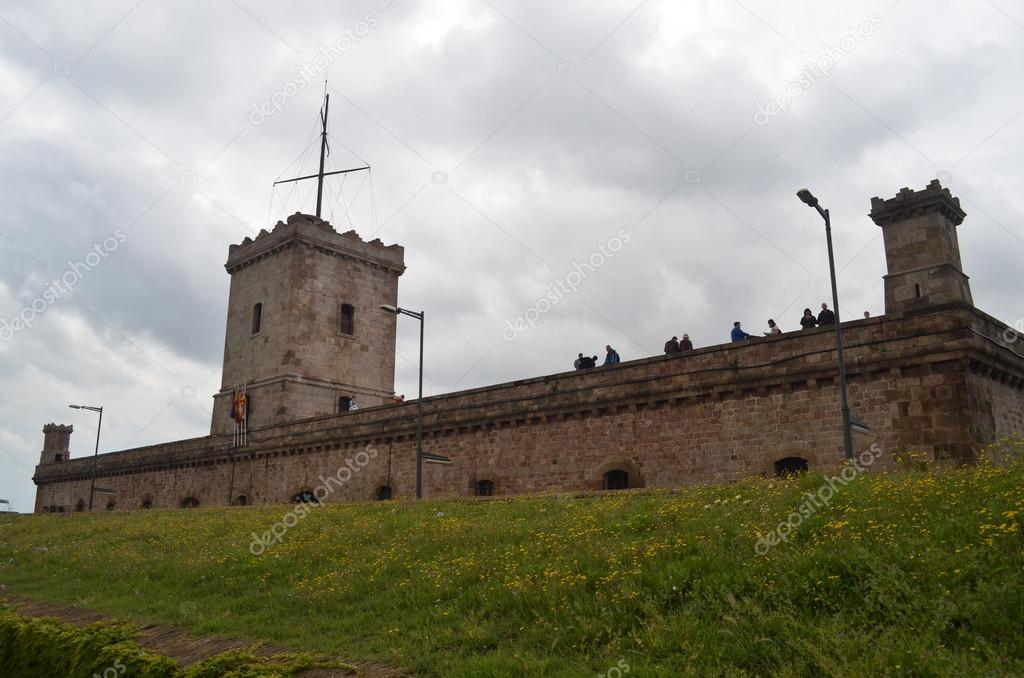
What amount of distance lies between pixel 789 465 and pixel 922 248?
17.7 feet

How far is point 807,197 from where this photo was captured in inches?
577

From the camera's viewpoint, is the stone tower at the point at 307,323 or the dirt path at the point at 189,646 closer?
the dirt path at the point at 189,646

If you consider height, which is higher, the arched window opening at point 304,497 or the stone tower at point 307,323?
the stone tower at point 307,323

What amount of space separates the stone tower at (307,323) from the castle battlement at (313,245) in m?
0.05

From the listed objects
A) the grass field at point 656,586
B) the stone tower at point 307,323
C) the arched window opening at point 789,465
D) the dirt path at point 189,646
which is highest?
the stone tower at point 307,323

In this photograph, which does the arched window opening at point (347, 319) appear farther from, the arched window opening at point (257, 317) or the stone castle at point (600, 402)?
the arched window opening at point (257, 317)

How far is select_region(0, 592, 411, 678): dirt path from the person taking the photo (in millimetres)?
8078

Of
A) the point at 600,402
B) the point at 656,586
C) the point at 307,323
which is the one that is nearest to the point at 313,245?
the point at 307,323

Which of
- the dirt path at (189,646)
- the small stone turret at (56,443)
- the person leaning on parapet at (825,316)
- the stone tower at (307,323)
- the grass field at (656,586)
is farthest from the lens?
the small stone turret at (56,443)

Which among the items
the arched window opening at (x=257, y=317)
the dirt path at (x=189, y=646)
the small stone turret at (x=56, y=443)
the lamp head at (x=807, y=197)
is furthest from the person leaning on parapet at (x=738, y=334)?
the small stone turret at (x=56, y=443)

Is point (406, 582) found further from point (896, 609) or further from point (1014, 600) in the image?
point (1014, 600)

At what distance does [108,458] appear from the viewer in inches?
1693

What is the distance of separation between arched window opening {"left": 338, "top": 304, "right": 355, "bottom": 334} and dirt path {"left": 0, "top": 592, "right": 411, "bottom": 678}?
81.2 feet

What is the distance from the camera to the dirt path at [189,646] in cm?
808
